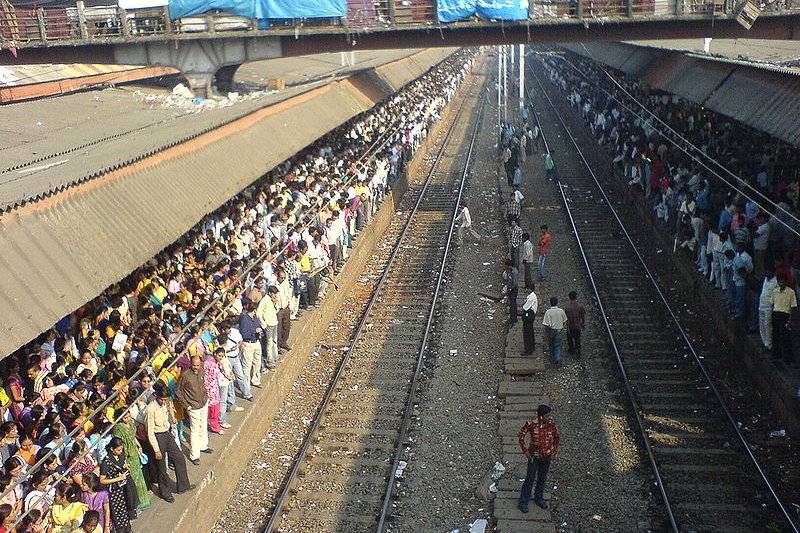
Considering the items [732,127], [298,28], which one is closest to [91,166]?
[298,28]

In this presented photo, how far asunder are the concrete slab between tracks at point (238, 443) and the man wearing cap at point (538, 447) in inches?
98.2

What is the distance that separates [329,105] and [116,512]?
57.4ft

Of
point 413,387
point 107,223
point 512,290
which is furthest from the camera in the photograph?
point 512,290

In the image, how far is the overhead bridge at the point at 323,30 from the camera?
25000 mm

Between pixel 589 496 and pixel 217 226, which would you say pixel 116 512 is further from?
pixel 217 226

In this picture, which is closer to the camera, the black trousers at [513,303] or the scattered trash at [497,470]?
the scattered trash at [497,470]

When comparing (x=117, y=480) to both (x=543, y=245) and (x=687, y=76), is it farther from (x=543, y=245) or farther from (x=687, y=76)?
(x=687, y=76)

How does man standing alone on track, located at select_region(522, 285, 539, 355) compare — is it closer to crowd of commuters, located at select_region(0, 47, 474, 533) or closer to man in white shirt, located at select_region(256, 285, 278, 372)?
crowd of commuters, located at select_region(0, 47, 474, 533)

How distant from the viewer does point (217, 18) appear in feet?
88.5

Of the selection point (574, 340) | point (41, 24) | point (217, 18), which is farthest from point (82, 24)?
point (574, 340)

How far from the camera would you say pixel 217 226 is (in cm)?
1638

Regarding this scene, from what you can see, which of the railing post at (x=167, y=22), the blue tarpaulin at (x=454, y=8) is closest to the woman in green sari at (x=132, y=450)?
the blue tarpaulin at (x=454, y=8)

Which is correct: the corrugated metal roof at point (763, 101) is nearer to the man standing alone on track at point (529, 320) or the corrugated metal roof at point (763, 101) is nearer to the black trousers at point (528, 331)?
the man standing alone on track at point (529, 320)

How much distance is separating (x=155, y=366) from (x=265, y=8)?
60.6 feet
